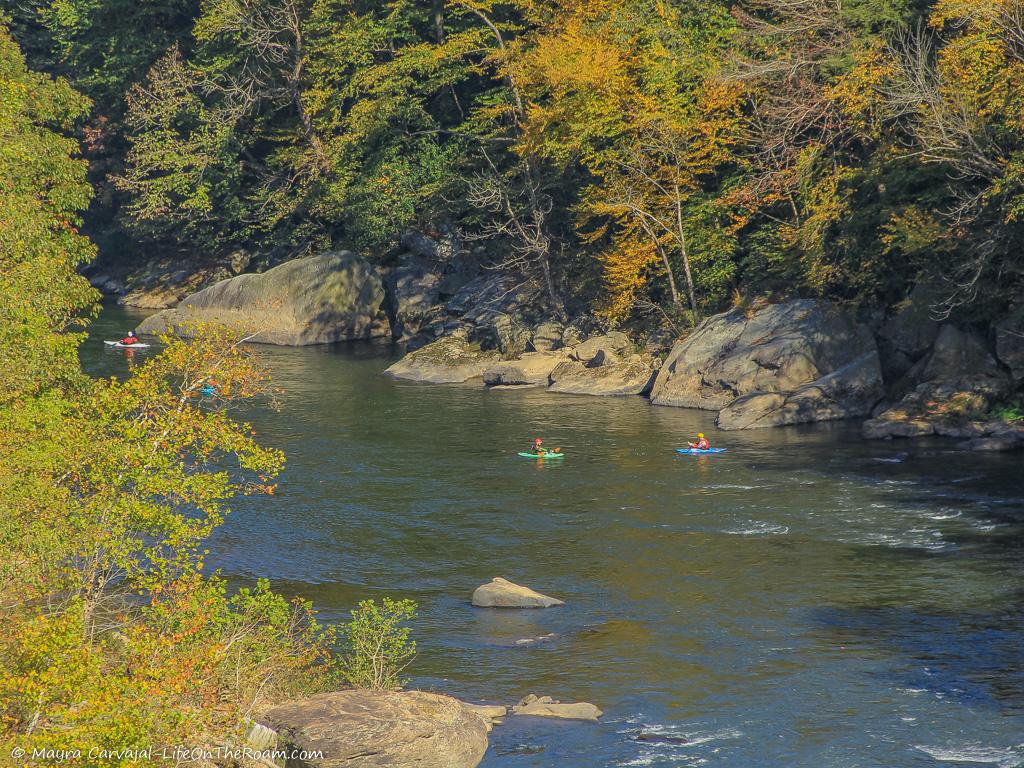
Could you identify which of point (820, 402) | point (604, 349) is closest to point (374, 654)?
point (820, 402)

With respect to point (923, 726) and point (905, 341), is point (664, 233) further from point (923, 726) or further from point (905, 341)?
point (923, 726)

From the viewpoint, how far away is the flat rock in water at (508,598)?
84.4 ft

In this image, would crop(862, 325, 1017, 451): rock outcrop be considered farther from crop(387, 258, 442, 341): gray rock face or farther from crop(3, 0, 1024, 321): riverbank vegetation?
crop(387, 258, 442, 341): gray rock face

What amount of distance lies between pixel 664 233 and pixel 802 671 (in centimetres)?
3221

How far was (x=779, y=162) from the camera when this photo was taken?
47.7 m

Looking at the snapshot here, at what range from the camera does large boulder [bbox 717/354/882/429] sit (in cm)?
4225

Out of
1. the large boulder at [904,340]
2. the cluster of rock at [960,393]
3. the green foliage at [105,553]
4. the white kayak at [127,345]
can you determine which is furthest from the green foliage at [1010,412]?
the white kayak at [127,345]

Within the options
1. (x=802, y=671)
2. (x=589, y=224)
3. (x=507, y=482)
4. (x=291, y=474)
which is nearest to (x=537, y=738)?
(x=802, y=671)

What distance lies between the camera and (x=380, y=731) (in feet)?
58.5

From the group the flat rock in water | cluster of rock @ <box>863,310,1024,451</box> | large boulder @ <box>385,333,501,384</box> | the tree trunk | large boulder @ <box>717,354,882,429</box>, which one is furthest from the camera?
large boulder @ <box>385,333,501,384</box>

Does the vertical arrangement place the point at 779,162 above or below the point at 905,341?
above

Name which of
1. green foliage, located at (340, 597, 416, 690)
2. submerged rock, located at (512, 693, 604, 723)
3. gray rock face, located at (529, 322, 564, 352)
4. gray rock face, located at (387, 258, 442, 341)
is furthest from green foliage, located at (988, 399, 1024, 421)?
gray rock face, located at (387, 258, 442, 341)

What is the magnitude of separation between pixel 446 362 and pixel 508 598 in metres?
29.1

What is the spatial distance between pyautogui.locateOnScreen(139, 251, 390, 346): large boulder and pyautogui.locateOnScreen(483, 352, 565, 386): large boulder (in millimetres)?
14457
